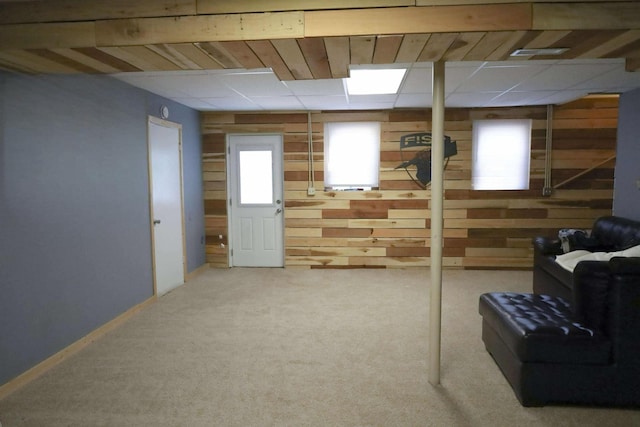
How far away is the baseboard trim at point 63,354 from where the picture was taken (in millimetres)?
2592

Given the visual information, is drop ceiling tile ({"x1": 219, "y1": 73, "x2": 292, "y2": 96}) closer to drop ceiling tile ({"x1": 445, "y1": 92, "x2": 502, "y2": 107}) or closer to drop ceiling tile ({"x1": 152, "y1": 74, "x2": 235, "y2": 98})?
drop ceiling tile ({"x1": 152, "y1": 74, "x2": 235, "y2": 98})

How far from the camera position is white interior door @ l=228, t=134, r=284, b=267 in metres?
5.93

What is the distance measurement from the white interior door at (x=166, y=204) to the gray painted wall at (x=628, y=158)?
5.31m

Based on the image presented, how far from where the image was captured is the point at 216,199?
596 cm

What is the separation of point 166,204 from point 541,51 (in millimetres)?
4102

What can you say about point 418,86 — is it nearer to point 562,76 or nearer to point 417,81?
point 417,81

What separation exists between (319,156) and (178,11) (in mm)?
3843

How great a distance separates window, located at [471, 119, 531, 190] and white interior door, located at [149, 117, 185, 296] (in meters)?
4.15

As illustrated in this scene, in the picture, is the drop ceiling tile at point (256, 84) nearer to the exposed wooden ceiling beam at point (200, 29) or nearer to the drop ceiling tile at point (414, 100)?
the drop ceiling tile at point (414, 100)

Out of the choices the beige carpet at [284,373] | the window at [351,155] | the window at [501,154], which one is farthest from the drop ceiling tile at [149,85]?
the window at [501,154]

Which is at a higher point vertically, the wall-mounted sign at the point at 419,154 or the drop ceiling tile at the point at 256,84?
the drop ceiling tile at the point at 256,84

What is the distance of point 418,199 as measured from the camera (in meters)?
5.77

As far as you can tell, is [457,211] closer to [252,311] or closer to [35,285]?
[252,311]

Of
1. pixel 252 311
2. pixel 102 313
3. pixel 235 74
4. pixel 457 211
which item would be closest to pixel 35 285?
pixel 102 313
